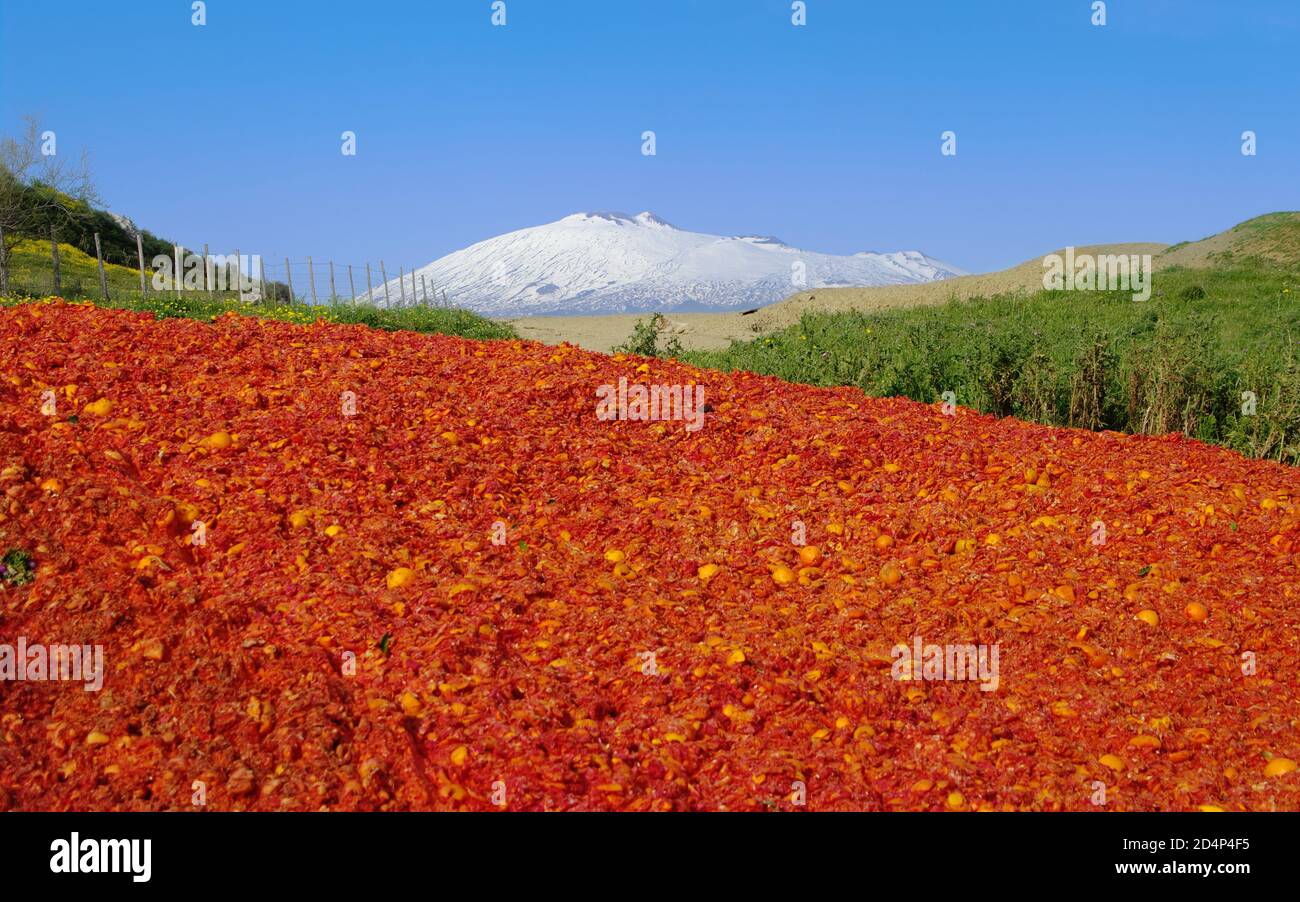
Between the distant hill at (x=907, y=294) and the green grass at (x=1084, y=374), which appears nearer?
the green grass at (x=1084, y=374)

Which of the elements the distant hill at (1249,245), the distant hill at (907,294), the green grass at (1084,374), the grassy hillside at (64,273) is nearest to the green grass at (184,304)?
the grassy hillside at (64,273)

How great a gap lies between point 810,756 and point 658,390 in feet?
13.7

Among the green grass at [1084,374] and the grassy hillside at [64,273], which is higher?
the grassy hillside at [64,273]

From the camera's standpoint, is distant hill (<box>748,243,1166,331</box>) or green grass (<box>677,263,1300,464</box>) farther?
distant hill (<box>748,243,1166,331</box>)

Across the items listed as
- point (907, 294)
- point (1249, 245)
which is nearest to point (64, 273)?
point (907, 294)

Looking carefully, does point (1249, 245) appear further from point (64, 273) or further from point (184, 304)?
point (64, 273)

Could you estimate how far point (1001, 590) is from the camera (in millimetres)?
5078

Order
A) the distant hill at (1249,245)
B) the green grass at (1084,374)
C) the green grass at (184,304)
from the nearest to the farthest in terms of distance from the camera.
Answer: the green grass at (1084,374) → the green grass at (184,304) → the distant hill at (1249,245)

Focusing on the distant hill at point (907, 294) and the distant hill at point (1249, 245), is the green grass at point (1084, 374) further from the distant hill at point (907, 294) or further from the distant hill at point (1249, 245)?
the distant hill at point (1249, 245)

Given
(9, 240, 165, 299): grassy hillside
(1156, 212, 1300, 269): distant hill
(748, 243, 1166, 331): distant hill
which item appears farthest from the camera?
(1156, 212, 1300, 269): distant hill

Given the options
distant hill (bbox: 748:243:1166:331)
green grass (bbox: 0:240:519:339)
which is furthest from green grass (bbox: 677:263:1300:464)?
distant hill (bbox: 748:243:1166:331)

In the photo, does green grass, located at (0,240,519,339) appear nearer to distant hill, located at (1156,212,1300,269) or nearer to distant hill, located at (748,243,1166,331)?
distant hill, located at (748,243,1166,331)
